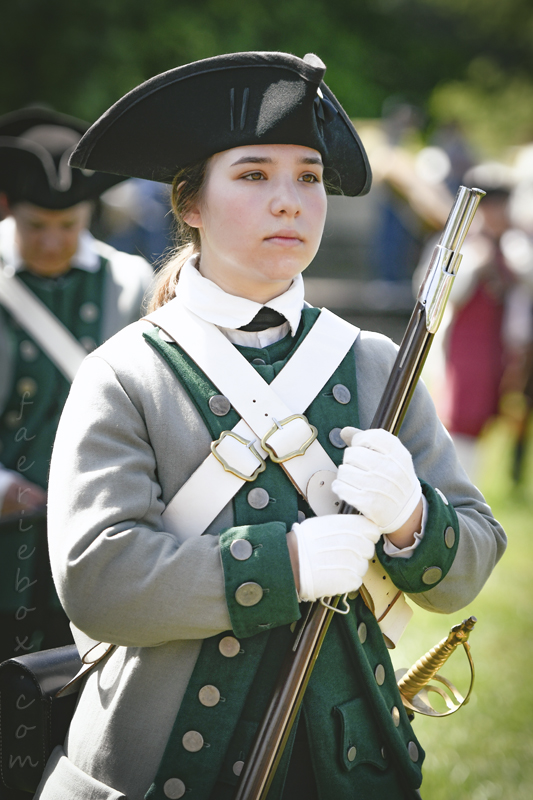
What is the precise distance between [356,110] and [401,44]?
709 cm

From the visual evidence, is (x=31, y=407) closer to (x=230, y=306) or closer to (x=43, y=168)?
(x=43, y=168)

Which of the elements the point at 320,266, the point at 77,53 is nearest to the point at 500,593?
the point at 320,266

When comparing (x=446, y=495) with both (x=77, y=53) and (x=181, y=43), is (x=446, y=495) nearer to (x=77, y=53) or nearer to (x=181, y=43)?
(x=77, y=53)

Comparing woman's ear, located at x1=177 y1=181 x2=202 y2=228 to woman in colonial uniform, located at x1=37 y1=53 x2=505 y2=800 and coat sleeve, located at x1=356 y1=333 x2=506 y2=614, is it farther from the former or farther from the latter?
coat sleeve, located at x1=356 y1=333 x2=506 y2=614

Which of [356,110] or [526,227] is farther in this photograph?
[356,110]

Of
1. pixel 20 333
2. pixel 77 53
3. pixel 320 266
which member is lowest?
pixel 20 333

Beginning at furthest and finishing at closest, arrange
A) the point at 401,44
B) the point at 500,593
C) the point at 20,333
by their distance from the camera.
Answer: the point at 401,44 < the point at 500,593 < the point at 20,333

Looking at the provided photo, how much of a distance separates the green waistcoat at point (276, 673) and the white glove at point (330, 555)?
4 centimetres

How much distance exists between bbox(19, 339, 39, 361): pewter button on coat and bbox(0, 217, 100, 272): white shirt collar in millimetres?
334

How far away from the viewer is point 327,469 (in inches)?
83.4

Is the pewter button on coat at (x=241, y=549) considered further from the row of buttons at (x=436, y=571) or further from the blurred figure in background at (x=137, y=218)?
the blurred figure in background at (x=137, y=218)

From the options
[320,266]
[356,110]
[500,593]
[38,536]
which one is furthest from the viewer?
[356,110]

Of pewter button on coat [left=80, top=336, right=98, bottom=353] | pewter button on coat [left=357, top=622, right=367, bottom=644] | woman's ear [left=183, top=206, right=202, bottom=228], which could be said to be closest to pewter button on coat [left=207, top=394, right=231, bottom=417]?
woman's ear [left=183, top=206, right=202, bottom=228]

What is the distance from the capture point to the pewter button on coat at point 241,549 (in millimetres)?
1920
